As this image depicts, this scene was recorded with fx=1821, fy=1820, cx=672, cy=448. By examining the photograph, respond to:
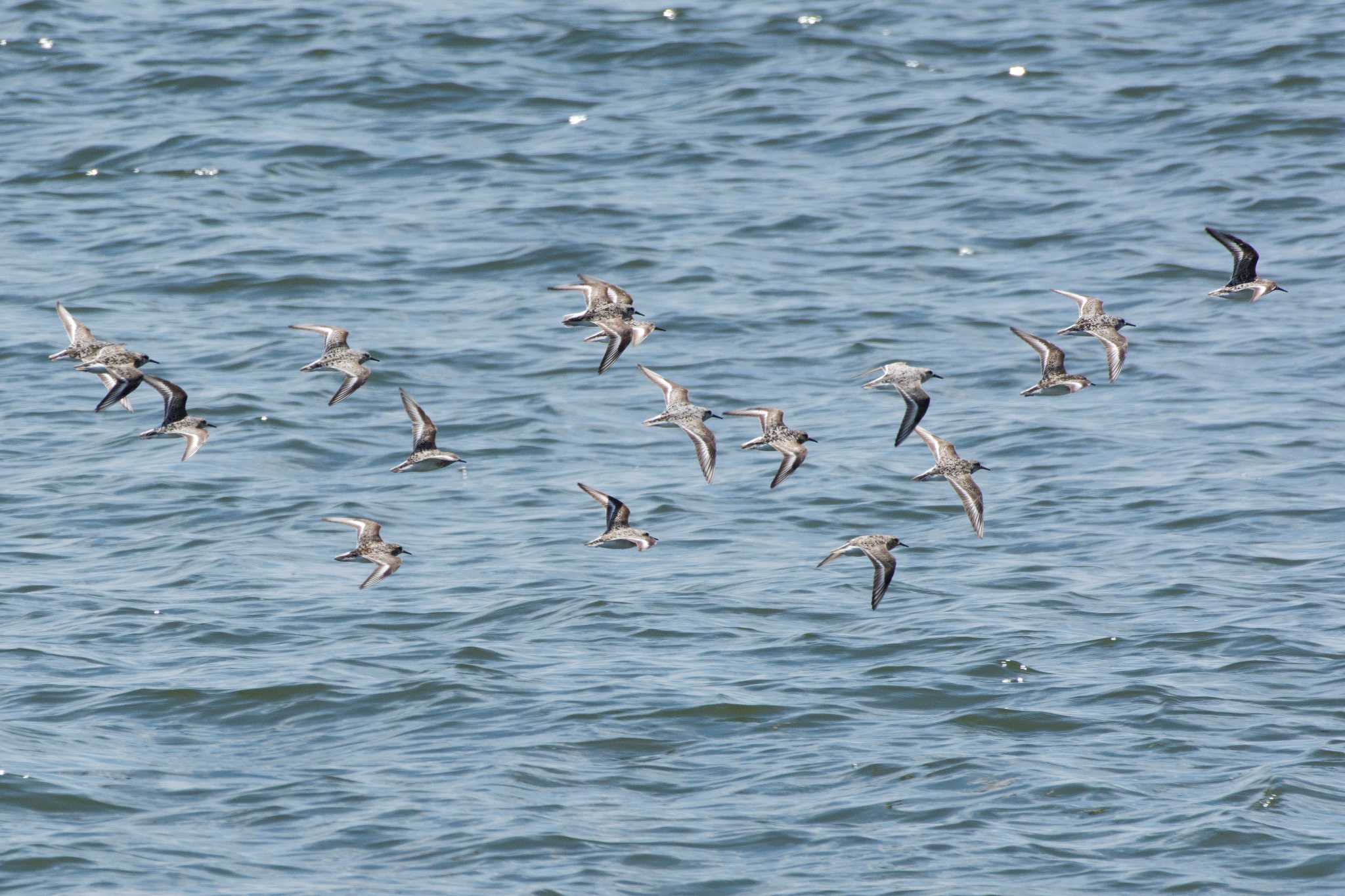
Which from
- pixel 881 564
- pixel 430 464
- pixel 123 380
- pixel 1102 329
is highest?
pixel 123 380

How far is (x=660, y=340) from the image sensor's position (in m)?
21.5

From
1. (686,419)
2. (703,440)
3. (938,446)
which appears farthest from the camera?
(938,446)

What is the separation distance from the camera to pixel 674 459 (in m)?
18.9

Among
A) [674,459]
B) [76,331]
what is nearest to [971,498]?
[674,459]

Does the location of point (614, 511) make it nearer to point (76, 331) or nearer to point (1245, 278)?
point (76, 331)

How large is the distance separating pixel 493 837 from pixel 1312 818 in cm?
541

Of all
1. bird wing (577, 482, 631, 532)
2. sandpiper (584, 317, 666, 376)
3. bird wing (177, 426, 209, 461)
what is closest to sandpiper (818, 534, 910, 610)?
bird wing (577, 482, 631, 532)

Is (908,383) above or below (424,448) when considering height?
above

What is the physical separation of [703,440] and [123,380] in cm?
440

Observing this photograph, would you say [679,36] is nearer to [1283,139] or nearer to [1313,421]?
[1283,139]

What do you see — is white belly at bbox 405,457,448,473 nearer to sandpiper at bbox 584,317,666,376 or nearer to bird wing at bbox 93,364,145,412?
sandpiper at bbox 584,317,666,376

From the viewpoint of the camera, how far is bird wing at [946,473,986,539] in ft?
43.9

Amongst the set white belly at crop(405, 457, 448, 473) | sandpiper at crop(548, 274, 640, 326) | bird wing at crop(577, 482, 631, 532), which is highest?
sandpiper at crop(548, 274, 640, 326)

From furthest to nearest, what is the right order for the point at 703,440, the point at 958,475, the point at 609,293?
1. the point at 609,293
2. the point at 958,475
3. the point at 703,440
